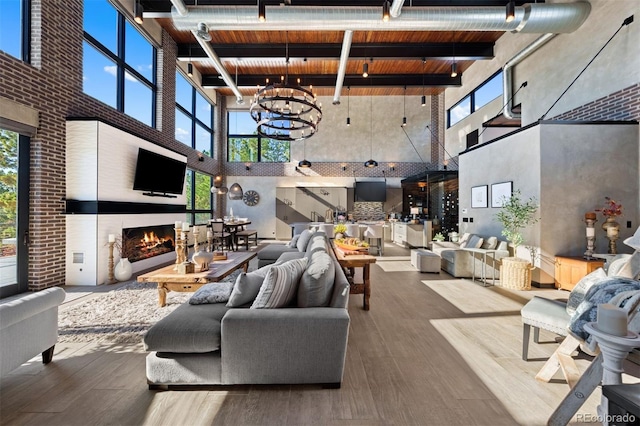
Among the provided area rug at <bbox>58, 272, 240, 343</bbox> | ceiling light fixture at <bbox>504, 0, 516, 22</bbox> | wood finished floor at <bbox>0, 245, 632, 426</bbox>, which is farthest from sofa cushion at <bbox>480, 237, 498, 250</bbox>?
area rug at <bbox>58, 272, 240, 343</bbox>

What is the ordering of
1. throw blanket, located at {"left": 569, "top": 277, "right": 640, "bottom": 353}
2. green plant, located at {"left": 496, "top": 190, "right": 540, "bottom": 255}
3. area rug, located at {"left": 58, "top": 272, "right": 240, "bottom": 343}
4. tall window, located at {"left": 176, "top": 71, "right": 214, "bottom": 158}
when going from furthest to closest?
tall window, located at {"left": 176, "top": 71, "right": 214, "bottom": 158} → green plant, located at {"left": 496, "top": 190, "right": 540, "bottom": 255} → area rug, located at {"left": 58, "top": 272, "right": 240, "bottom": 343} → throw blanket, located at {"left": 569, "top": 277, "right": 640, "bottom": 353}

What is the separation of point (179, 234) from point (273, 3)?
5.37m

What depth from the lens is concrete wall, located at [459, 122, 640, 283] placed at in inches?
183

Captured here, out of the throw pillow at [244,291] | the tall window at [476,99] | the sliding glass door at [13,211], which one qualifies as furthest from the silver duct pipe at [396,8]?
the sliding glass door at [13,211]

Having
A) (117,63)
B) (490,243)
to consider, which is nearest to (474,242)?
(490,243)

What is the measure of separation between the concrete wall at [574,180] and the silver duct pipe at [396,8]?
3178 millimetres

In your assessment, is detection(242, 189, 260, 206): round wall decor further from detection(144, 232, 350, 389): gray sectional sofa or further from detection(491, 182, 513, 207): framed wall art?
detection(144, 232, 350, 389): gray sectional sofa

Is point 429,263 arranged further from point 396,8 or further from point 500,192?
point 396,8

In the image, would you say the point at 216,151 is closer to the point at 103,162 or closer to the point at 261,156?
the point at 261,156

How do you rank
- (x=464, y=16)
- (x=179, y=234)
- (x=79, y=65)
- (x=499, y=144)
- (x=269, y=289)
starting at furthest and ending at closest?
(x=499, y=144), (x=464, y=16), (x=79, y=65), (x=179, y=234), (x=269, y=289)

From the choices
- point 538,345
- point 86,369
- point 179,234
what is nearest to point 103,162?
point 179,234

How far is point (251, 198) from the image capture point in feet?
40.3

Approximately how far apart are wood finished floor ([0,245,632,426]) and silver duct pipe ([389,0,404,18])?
5146 mm

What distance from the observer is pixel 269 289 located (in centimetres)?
215
